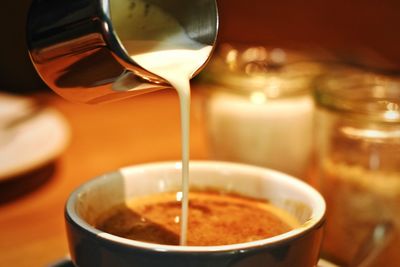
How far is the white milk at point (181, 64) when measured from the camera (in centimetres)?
59

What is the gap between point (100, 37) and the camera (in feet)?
1.67

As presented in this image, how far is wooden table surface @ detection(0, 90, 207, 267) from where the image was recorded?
855 millimetres

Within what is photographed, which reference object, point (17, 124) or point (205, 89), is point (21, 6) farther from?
point (205, 89)

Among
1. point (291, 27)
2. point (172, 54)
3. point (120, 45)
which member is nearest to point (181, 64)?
point (172, 54)

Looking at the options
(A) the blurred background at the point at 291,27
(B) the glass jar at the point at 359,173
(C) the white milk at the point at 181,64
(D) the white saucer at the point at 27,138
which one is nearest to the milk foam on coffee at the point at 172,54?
(C) the white milk at the point at 181,64

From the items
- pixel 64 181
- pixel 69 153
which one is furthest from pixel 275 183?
pixel 69 153

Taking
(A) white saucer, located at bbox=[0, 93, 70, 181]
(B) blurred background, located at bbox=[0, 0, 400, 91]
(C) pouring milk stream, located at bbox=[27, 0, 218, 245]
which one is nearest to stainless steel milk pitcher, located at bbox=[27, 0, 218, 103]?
(C) pouring milk stream, located at bbox=[27, 0, 218, 245]

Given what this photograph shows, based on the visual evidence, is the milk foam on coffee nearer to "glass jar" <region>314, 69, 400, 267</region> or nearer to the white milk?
the white milk

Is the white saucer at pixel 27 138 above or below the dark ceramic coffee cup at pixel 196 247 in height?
below

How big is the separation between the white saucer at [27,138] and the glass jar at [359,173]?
492 millimetres

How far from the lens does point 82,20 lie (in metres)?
0.52

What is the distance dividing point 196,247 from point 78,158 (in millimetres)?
726

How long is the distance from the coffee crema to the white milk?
0.10 feet

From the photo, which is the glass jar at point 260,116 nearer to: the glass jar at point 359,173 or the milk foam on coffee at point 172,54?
the glass jar at point 359,173
